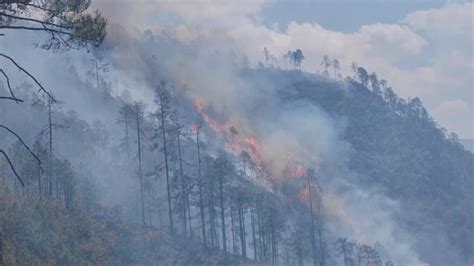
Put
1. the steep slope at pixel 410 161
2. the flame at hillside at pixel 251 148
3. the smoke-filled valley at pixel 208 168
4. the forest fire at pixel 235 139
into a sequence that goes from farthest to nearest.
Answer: the forest fire at pixel 235 139 → the flame at hillside at pixel 251 148 → the steep slope at pixel 410 161 → the smoke-filled valley at pixel 208 168

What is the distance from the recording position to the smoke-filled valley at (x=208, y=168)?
42500 millimetres

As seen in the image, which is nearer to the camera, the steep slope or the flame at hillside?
the steep slope

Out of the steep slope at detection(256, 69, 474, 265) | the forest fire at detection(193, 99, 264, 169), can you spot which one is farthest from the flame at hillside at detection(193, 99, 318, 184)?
the steep slope at detection(256, 69, 474, 265)

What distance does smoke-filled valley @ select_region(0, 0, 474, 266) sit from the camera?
42500mm

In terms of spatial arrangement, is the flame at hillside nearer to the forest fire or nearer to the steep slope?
the forest fire

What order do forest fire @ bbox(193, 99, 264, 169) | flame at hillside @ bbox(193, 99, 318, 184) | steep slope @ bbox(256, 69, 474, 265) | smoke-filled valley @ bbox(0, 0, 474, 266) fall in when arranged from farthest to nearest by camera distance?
forest fire @ bbox(193, 99, 264, 169) → flame at hillside @ bbox(193, 99, 318, 184) → steep slope @ bbox(256, 69, 474, 265) → smoke-filled valley @ bbox(0, 0, 474, 266)

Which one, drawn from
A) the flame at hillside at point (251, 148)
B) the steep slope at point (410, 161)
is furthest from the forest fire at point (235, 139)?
the steep slope at point (410, 161)

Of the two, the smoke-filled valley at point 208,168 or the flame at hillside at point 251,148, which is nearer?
the smoke-filled valley at point 208,168

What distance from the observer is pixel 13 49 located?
141m

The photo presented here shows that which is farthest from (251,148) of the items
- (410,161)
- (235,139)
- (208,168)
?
(208,168)

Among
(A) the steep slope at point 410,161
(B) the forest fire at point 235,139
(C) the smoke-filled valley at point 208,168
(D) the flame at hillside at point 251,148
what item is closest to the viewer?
(C) the smoke-filled valley at point 208,168

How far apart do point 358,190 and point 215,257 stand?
9336 centimetres

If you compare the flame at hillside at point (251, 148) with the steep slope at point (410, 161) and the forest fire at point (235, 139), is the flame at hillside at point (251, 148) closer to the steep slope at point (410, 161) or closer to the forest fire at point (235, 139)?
the forest fire at point (235, 139)

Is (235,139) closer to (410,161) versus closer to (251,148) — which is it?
(251,148)
